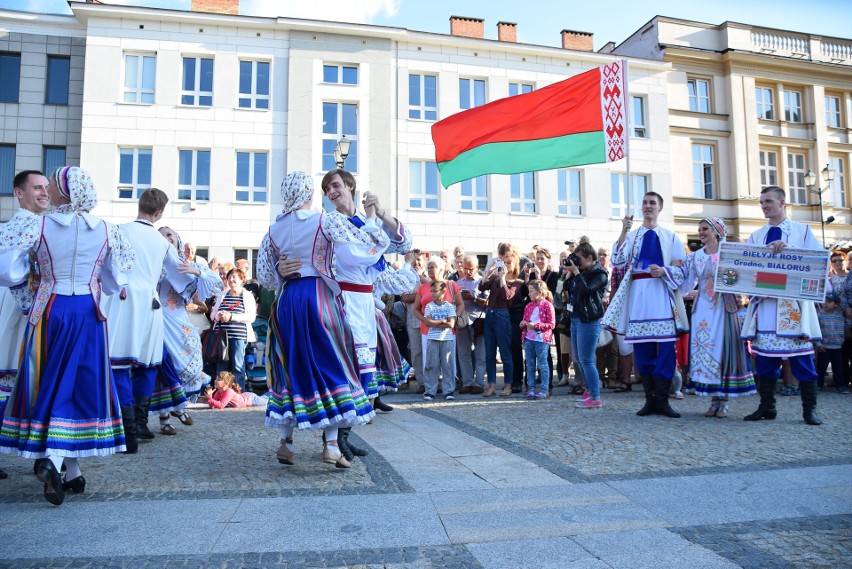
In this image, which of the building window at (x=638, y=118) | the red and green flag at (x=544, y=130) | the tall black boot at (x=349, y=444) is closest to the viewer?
the tall black boot at (x=349, y=444)

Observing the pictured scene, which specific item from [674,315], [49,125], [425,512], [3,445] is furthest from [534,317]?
[49,125]

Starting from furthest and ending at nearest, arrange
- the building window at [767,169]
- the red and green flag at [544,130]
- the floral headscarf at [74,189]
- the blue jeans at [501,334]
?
the building window at [767,169], the blue jeans at [501,334], the red and green flag at [544,130], the floral headscarf at [74,189]

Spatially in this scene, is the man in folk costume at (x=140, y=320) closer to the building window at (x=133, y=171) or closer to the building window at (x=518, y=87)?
the building window at (x=133, y=171)

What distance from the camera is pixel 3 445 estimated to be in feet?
13.6

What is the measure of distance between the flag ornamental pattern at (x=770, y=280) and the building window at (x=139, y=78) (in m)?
22.4

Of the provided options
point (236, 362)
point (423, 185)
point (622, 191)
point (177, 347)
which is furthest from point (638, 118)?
point (177, 347)


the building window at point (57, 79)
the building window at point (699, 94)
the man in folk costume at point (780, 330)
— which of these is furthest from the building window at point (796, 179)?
the building window at point (57, 79)

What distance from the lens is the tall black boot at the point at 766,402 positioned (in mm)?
7051

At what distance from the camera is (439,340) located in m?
9.58

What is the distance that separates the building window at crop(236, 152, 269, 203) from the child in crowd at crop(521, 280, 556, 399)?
56.5 ft

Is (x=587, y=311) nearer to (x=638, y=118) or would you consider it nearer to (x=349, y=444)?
(x=349, y=444)

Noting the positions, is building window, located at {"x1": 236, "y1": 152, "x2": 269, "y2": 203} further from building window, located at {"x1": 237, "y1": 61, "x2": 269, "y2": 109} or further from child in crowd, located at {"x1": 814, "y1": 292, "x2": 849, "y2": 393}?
child in crowd, located at {"x1": 814, "y1": 292, "x2": 849, "y2": 393}

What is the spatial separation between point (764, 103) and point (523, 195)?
485 inches

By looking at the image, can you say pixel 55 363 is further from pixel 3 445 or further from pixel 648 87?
pixel 648 87
